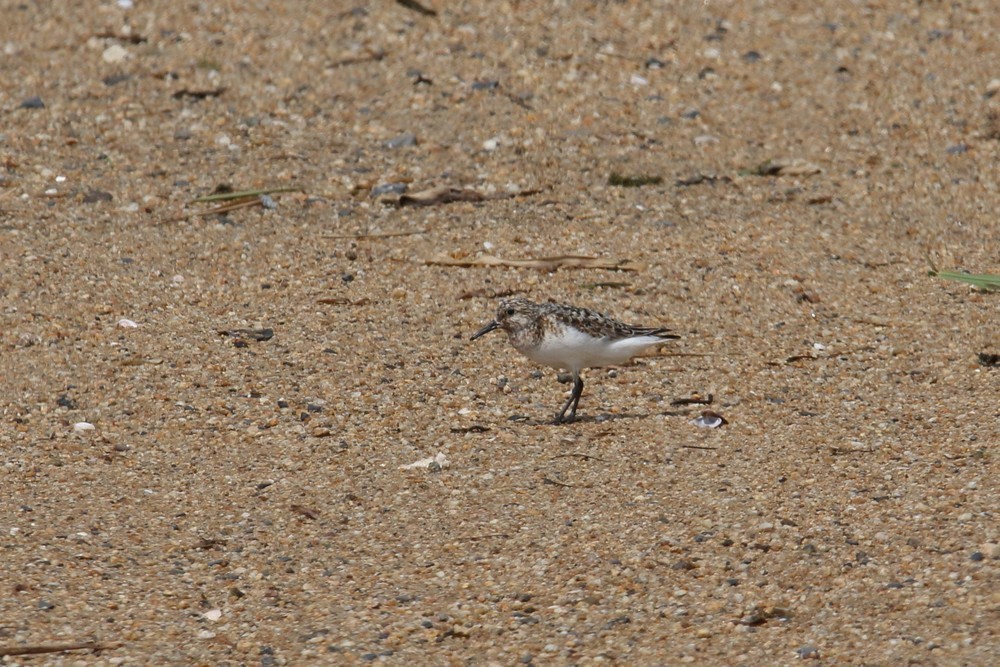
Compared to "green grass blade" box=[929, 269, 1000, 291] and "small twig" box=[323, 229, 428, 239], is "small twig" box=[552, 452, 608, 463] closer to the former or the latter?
"small twig" box=[323, 229, 428, 239]

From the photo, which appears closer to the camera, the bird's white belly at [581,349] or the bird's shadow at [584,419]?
the bird's white belly at [581,349]

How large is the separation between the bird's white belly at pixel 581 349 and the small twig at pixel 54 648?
9.63ft

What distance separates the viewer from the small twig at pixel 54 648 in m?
5.17

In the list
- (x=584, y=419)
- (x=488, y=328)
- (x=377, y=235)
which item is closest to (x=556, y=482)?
(x=584, y=419)

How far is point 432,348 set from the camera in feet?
27.5

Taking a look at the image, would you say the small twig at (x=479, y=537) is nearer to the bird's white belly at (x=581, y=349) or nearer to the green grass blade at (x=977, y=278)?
the bird's white belly at (x=581, y=349)

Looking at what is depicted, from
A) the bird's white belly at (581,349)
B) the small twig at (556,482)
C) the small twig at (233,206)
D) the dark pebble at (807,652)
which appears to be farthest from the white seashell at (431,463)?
the small twig at (233,206)

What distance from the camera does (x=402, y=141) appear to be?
1114 cm

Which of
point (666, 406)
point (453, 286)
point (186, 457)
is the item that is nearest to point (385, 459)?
point (186, 457)

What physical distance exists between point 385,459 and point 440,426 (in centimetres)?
47

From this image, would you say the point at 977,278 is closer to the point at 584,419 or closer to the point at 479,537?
the point at 584,419

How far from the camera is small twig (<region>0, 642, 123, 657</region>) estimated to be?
5.17 m

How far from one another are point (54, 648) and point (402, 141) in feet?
21.5

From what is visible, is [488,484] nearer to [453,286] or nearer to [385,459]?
[385,459]
